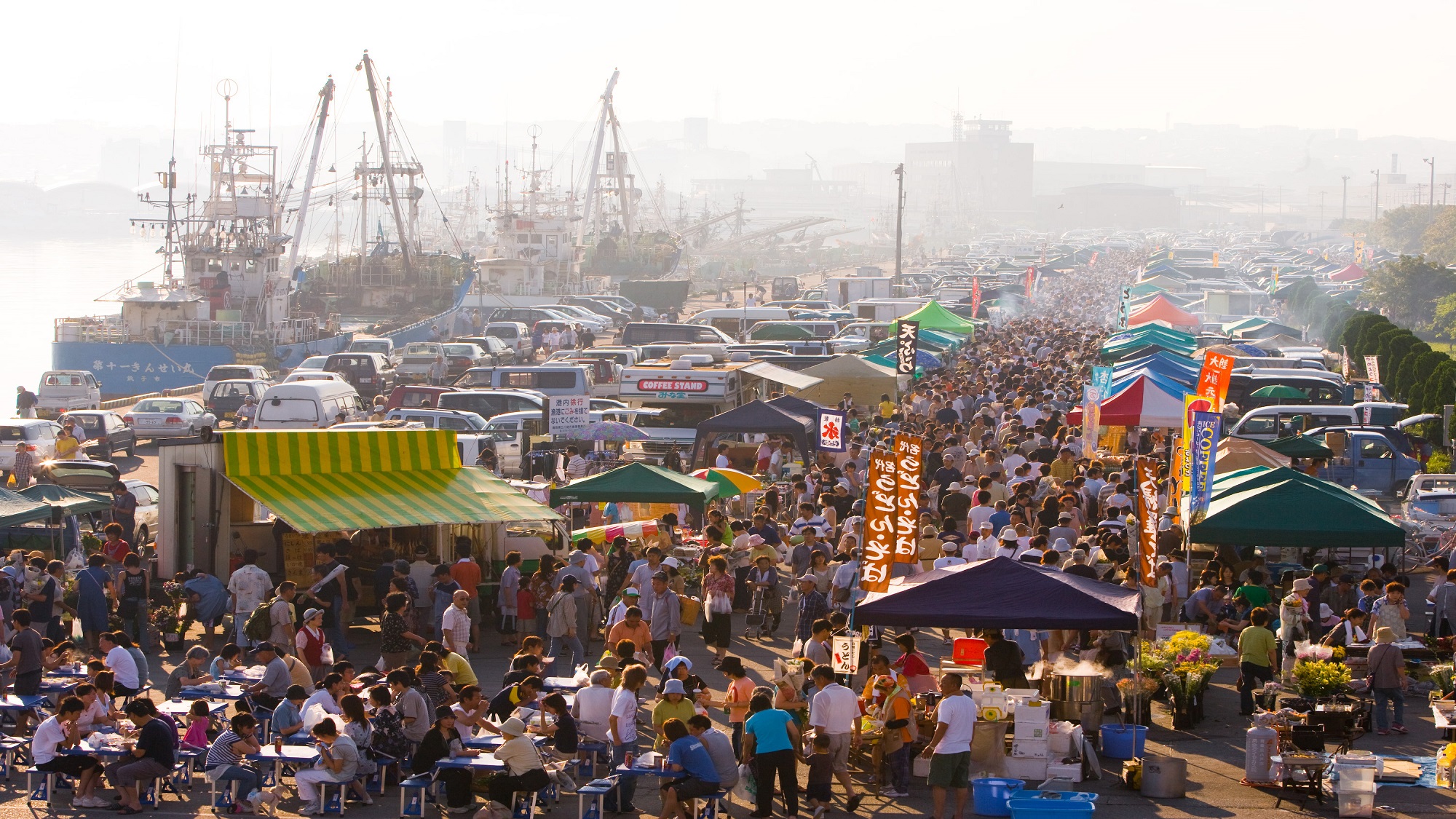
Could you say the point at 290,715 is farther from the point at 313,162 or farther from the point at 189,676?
the point at 313,162

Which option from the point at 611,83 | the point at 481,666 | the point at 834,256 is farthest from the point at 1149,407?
the point at 834,256

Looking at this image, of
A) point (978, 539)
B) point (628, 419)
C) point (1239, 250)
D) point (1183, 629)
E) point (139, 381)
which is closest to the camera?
point (1183, 629)

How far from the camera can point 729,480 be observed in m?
20.6

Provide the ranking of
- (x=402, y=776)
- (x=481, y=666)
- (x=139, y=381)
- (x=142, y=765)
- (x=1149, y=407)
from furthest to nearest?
(x=139, y=381) → (x=1149, y=407) → (x=481, y=666) → (x=402, y=776) → (x=142, y=765)

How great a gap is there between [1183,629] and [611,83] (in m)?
91.1

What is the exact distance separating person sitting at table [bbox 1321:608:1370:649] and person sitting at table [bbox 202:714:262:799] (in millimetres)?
8903

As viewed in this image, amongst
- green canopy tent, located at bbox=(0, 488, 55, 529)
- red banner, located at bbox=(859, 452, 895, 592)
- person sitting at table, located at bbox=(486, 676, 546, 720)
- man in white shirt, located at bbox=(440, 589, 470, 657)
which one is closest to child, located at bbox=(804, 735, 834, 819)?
person sitting at table, located at bbox=(486, 676, 546, 720)

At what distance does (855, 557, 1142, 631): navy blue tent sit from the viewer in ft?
37.6

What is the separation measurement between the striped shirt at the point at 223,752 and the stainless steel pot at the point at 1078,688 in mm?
6070

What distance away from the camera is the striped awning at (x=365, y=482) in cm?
1585

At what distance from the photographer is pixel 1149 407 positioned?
82.0 ft

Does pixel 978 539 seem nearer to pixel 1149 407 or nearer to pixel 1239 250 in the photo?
pixel 1149 407

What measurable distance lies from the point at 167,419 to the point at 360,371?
8.93 m

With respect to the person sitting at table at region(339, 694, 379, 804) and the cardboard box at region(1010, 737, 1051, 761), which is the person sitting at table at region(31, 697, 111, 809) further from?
the cardboard box at region(1010, 737, 1051, 761)
